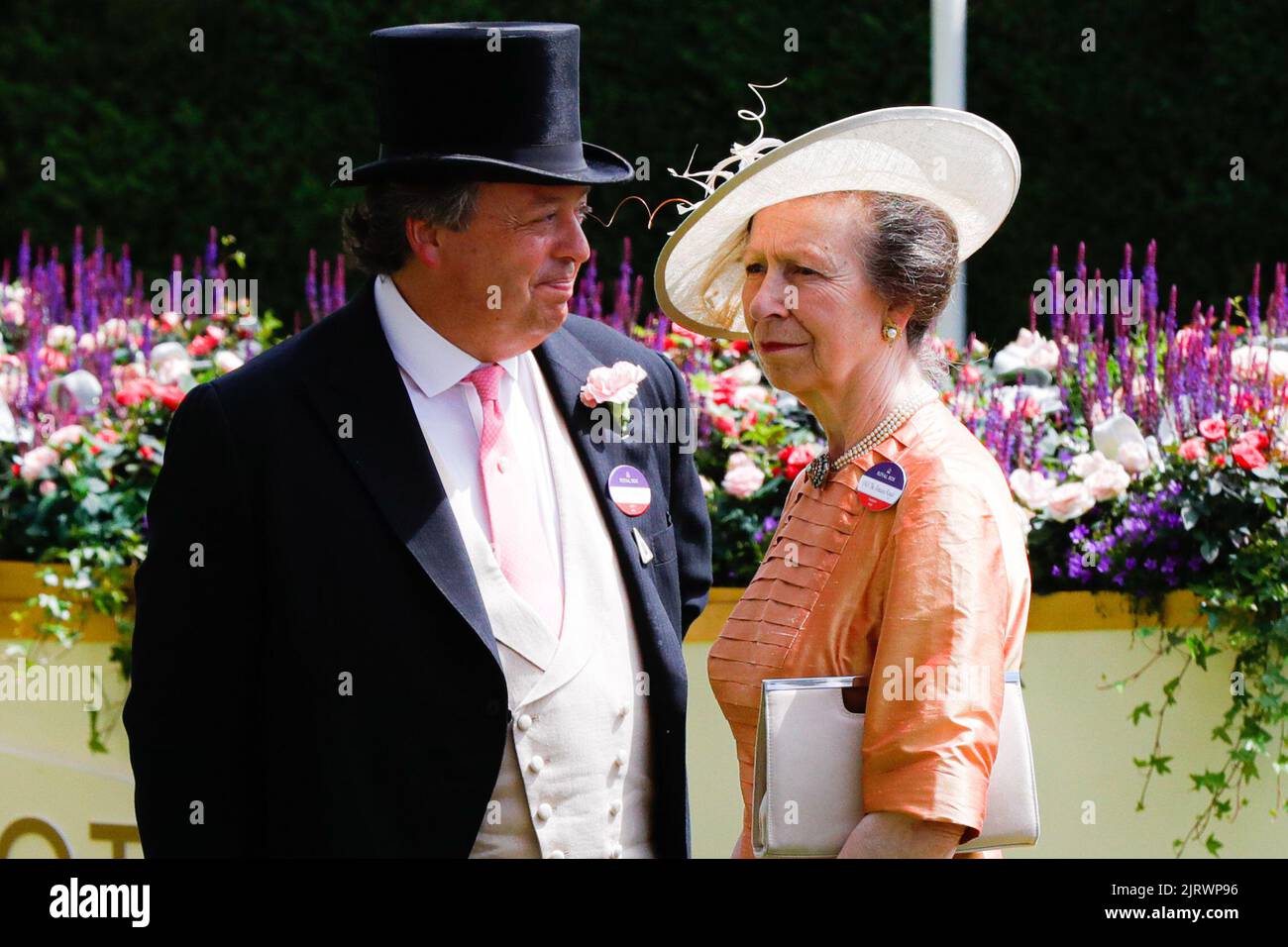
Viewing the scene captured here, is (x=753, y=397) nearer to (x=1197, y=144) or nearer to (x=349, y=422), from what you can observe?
(x=349, y=422)

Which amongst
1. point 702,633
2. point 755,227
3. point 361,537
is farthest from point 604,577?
point 702,633

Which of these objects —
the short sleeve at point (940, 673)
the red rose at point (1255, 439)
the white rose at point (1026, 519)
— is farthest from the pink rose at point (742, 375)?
the short sleeve at point (940, 673)

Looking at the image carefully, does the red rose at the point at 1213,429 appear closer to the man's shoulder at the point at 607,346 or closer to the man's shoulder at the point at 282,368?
the man's shoulder at the point at 607,346

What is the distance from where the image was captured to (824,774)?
A: 7.28 feet

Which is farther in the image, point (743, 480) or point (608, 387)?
point (743, 480)

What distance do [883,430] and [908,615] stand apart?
13.8 inches

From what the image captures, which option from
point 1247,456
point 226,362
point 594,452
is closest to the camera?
point 594,452

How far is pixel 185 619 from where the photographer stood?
244 centimetres

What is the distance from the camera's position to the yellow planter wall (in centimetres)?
370

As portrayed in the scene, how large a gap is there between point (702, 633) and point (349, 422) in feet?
5.06

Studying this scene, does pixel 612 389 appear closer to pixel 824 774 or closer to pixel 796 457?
pixel 824 774

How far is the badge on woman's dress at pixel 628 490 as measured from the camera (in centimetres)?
270


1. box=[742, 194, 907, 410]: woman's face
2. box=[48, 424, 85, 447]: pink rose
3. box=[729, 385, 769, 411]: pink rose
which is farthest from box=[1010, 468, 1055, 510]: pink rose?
box=[48, 424, 85, 447]: pink rose

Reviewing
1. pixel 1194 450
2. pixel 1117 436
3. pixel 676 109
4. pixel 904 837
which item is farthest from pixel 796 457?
pixel 676 109
